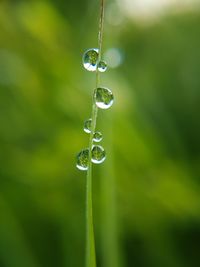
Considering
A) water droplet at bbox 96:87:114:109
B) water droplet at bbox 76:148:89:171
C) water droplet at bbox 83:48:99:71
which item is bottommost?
water droplet at bbox 76:148:89:171

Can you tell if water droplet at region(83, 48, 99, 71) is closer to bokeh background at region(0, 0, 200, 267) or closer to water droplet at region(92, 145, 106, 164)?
→ water droplet at region(92, 145, 106, 164)

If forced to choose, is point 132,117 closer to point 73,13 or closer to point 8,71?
point 8,71

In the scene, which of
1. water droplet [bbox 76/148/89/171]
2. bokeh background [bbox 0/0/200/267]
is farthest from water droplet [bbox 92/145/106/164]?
bokeh background [bbox 0/0/200/267]

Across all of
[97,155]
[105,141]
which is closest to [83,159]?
[97,155]

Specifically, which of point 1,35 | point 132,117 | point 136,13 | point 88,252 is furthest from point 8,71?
point 88,252

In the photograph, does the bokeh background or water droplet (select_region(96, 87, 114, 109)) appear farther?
the bokeh background
